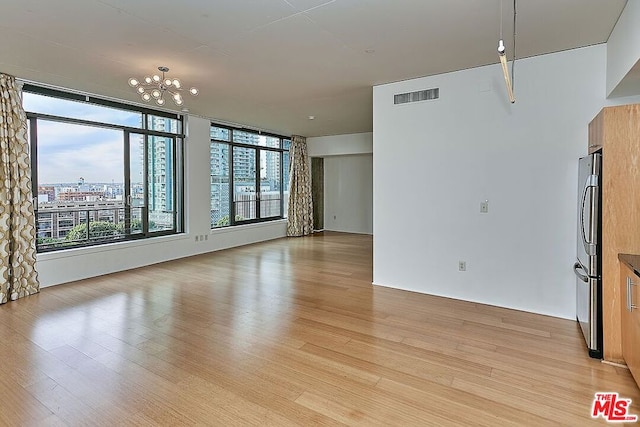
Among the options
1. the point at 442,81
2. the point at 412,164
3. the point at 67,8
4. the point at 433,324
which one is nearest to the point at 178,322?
the point at 433,324

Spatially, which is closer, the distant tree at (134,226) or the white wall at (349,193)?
the distant tree at (134,226)

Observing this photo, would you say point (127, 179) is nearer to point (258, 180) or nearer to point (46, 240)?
point (46, 240)

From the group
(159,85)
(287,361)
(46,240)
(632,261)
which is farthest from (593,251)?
(46,240)

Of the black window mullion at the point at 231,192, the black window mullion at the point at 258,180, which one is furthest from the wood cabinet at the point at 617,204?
the black window mullion at the point at 258,180

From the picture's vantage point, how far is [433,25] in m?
3.02

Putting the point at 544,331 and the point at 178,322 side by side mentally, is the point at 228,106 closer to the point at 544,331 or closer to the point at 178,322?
the point at 178,322

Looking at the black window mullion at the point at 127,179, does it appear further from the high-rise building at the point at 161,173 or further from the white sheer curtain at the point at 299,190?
the white sheer curtain at the point at 299,190

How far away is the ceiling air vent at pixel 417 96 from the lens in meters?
4.38

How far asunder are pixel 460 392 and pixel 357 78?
371 cm

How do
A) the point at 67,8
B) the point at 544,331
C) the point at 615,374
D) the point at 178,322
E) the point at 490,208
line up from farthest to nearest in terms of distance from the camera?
the point at 490,208 < the point at 178,322 < the point at 544,331 < the point at 67,8 < the point at 615,374

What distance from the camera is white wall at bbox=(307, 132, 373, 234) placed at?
10.0m

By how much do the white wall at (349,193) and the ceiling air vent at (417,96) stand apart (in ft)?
17.9

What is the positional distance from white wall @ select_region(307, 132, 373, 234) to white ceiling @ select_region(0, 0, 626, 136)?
16.5 feet

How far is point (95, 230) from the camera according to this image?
221 inches
